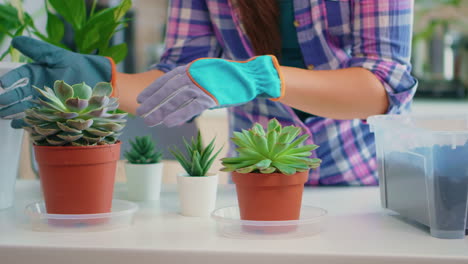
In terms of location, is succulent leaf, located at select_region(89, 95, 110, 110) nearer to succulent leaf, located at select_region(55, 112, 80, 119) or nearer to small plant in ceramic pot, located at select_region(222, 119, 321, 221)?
succulent leaf, located at select_region(55, 112, 80, 119)

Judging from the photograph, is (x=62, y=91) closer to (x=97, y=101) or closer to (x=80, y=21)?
(x=97, y=101)

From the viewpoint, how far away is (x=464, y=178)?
62cm

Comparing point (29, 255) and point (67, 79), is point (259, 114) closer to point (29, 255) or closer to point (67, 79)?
point (67, 79)

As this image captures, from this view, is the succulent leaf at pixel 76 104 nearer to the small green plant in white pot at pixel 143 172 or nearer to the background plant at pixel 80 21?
the small green plant in white pot at pixel 143 172

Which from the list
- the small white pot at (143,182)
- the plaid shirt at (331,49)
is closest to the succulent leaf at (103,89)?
the small white pot at (143,182)

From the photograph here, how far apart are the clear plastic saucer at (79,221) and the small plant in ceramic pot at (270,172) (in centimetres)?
15

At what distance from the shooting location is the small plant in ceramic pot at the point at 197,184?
737 mm

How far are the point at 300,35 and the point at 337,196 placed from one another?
0.37 meters

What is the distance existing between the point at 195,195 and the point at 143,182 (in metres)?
0.15

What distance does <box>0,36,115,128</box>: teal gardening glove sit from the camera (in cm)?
Result: 76

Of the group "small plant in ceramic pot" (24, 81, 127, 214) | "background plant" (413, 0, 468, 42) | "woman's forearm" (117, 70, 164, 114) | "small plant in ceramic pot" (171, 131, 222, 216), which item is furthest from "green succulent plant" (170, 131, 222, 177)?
"background plant" (413, 0, 468, 42)

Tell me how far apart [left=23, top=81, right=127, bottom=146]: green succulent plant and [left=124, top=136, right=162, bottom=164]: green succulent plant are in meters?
0.22

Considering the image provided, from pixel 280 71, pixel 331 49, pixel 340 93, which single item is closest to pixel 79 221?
pixel 280 71

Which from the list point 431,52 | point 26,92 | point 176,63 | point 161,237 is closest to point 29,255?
point 161,237
